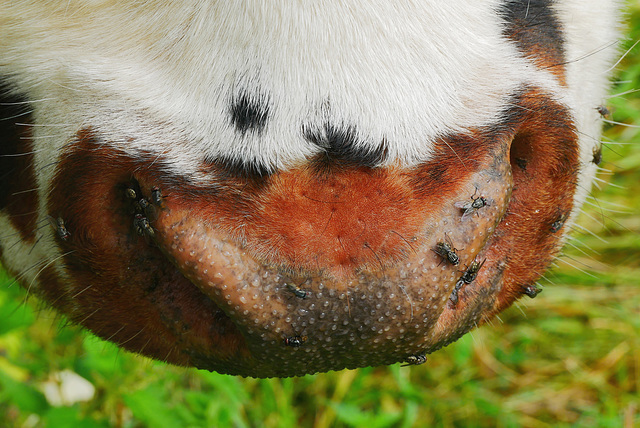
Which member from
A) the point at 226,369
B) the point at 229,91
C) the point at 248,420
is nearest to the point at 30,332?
the point at 248,420

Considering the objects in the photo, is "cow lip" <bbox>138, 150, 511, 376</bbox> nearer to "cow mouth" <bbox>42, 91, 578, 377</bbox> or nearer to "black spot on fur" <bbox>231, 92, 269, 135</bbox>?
"cow mouth" <bbox>42, 91, 578, 377</bbox>

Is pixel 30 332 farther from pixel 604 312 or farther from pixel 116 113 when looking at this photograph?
pixel 604 312

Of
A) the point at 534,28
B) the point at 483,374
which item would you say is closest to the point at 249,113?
the point at 534,28

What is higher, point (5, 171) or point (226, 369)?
point (5, 171)

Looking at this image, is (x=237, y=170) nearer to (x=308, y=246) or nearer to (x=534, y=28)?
(x=308, y=246)

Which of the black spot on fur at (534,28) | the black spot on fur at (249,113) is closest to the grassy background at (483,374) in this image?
the black spot on fur at (534,28)

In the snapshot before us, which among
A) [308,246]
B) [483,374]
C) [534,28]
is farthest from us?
[483,374]

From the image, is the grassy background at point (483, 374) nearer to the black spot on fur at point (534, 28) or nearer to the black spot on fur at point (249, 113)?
the black spot on fur at point (534, 28)
